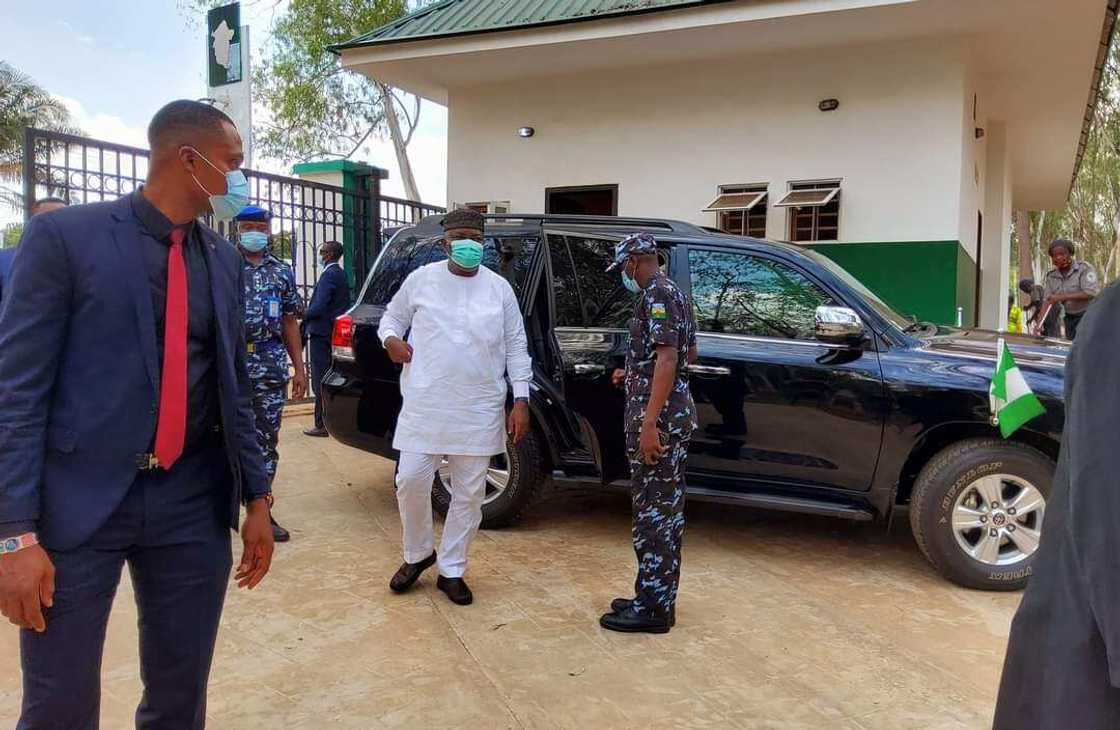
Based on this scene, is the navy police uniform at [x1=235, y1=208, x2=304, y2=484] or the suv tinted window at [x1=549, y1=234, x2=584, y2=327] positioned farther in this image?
the suv tinted window at [x1=549, y1=234, x2=584, y2=327]

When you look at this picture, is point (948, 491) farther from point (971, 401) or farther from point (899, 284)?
point (899, 284)

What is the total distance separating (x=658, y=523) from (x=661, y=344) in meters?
0.78

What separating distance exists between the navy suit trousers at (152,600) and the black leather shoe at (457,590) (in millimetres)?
1846

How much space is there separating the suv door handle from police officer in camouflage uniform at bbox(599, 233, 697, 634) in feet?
3.05

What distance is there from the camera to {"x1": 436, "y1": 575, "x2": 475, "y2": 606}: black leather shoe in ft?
12.9

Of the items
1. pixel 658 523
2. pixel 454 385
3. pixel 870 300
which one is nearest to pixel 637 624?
pixel 658 523

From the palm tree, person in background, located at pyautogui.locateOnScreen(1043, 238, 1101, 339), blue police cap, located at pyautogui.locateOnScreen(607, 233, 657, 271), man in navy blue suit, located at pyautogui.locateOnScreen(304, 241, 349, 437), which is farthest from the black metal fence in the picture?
the palm tree

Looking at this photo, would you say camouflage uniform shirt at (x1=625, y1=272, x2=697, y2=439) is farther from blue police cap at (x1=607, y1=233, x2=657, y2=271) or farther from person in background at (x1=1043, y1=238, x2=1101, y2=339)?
person in background at (x1=1043, y1=238, x2=1101, y2=339)

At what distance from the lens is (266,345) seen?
4680mm

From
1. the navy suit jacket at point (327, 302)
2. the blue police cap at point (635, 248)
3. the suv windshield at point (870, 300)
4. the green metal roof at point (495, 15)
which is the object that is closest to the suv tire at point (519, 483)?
the blue police cap at point (635, 248)

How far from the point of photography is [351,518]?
5.36 m

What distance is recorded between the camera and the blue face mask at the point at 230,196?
81.3 inches

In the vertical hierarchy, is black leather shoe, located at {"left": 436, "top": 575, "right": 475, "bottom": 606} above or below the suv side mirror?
below

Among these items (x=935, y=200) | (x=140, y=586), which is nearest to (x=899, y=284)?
(x=935, y=200)
